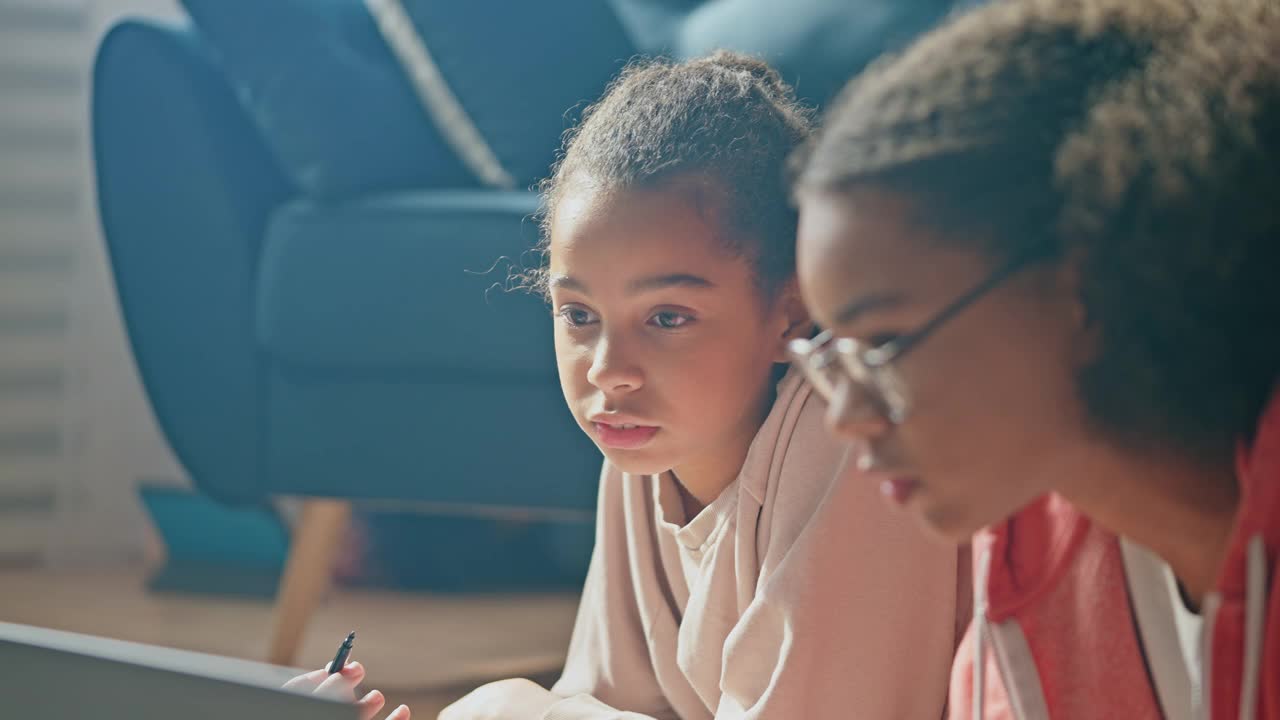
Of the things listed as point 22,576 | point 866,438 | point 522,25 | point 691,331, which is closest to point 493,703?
point 691,331

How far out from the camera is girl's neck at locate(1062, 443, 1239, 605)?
0.62m

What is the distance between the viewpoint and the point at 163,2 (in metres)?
2.67

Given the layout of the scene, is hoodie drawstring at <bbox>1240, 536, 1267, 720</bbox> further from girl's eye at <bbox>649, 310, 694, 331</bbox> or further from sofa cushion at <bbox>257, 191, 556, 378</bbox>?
sofa cushion at <bbox>257, 191, 556, 378</bbox>

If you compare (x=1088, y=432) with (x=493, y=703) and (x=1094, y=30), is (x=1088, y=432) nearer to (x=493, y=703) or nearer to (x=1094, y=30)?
(x=1094, y=30)

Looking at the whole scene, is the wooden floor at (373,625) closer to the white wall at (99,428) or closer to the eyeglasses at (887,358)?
the white wall at (99,428)

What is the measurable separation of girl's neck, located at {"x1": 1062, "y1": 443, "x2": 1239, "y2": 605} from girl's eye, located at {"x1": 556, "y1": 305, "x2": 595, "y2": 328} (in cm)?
41

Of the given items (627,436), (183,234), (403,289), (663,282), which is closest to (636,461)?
(627,436)

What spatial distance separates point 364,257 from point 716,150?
2.38ft

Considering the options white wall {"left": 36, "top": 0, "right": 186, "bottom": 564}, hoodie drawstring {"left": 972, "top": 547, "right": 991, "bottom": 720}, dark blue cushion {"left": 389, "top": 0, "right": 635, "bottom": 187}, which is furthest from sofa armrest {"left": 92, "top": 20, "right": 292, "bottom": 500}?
hoodie drawstring {"left": 972, "top": 547, "right": 991, "bottom": 720}

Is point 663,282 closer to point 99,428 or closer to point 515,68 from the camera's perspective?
point 515,68

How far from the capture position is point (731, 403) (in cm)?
97

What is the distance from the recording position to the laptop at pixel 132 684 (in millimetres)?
508

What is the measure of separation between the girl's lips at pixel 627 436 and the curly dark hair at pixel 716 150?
5.0 inches

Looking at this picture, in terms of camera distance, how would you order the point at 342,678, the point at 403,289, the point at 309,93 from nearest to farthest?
the point at 342,678
the point at 403,289
the point at 309,93
